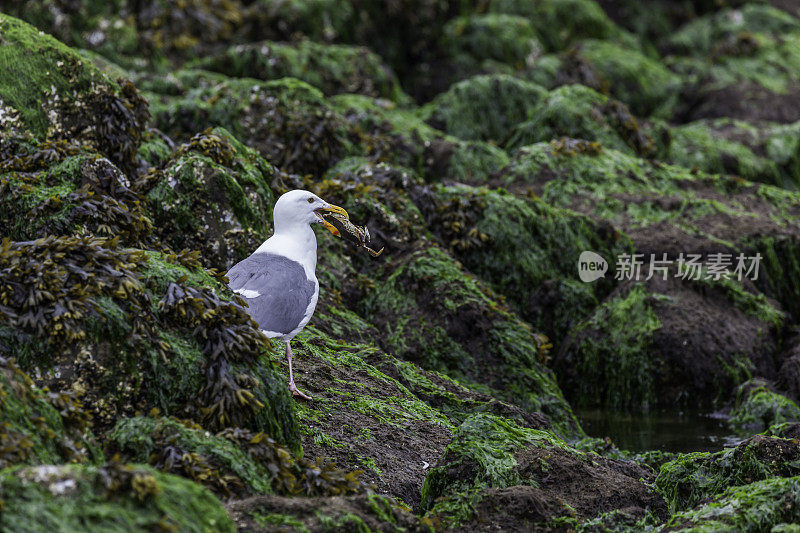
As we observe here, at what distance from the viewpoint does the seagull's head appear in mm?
5457

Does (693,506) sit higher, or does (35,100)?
(35,100)

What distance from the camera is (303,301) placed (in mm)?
5168

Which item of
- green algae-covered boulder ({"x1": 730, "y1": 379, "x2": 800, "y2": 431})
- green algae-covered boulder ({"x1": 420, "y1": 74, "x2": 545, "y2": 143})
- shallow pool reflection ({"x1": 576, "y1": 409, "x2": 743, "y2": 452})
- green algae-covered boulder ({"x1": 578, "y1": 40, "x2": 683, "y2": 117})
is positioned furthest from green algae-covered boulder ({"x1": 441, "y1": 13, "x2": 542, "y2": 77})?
green algae-covered boulder ({"x1": 730, "y1": 379, "x2": 800, "y2": 431})

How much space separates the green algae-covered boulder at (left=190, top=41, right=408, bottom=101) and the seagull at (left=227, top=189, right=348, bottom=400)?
7484 mm

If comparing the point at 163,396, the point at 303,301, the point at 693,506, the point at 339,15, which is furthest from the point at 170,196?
the point at 339,15

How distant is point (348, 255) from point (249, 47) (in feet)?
19.4

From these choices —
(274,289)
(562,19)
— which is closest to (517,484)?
(274,289)

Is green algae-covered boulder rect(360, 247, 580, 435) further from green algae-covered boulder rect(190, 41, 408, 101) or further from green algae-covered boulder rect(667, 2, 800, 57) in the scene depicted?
green algae-covered boulder rect(667, 2, 800, 57)

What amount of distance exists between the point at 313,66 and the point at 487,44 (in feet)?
14.9

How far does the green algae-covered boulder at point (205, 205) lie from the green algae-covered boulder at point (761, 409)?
4.54 m

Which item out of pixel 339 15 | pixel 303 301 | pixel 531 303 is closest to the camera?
pixel 303 301

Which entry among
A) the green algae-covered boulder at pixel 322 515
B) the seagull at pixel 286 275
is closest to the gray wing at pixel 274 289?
the seagull at pixel 286 275

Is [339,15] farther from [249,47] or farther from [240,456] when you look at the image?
[240,456]

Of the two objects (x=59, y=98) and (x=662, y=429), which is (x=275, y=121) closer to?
Result: (x=59, y=98)
